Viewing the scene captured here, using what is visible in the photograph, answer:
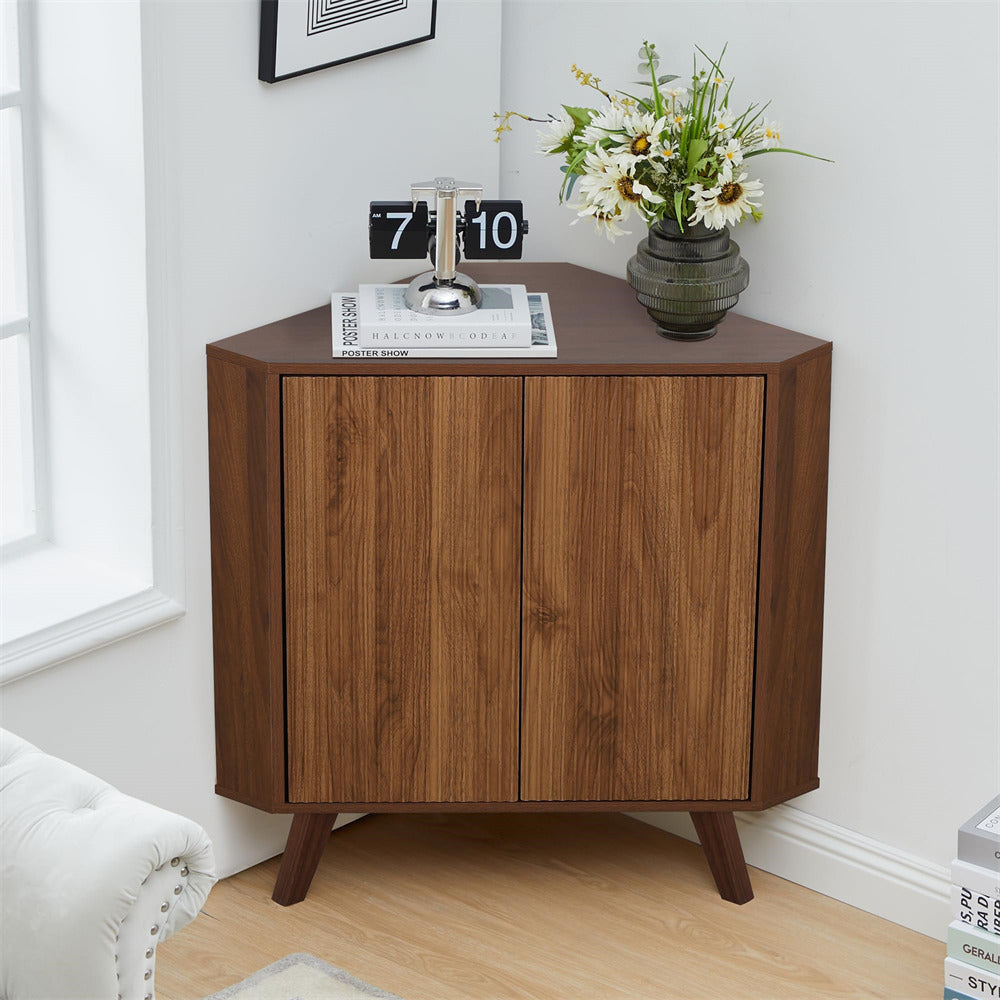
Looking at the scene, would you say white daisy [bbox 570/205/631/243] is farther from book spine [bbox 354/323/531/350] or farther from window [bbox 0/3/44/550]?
window [bbox 0/3/44/550]

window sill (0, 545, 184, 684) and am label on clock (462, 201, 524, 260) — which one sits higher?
am label on clock (462, 201, 524, 260)

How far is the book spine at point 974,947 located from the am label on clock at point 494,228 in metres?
1.19

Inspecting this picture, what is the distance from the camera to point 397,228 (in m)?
2.27

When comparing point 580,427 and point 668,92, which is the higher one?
point 668,92

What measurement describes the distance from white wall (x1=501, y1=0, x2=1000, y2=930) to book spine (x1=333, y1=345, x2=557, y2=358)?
453mm

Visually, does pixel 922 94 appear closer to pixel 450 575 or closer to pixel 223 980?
pixel 450 575

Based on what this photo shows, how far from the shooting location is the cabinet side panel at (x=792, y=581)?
2.27 metres

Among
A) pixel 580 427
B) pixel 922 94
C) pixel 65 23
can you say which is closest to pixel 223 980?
pixel 580 427

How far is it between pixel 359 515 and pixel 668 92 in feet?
2.65

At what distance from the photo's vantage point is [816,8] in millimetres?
2244

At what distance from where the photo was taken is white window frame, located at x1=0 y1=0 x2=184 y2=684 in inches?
84.0

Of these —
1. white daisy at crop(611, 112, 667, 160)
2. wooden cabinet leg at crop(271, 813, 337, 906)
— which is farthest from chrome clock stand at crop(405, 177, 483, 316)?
wooden cabinet leg at crop(271, 813, 337, 906)

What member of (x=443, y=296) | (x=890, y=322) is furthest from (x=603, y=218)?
(x=890, y=322)

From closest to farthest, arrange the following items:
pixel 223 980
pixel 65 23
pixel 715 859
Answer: pixel 65 23 < pixel 223 980 < pixel 715 859
